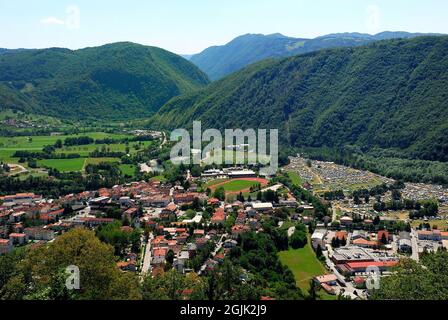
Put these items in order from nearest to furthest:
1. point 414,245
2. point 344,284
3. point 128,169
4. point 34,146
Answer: point 344,284
point 414,245
point 128,169
point 34,146

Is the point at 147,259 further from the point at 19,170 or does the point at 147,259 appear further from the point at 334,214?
the point at 19,170

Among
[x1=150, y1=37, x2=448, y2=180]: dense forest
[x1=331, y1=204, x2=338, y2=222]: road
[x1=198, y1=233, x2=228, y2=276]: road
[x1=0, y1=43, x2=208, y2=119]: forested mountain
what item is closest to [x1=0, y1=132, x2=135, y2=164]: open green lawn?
[x1=150, y1=37, x2=448, y2=180]: dense forest

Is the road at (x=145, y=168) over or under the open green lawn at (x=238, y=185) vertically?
over

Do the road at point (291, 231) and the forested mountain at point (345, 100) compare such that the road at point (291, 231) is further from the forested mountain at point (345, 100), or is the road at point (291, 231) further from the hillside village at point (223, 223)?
the forested mountain at point (345, 100)

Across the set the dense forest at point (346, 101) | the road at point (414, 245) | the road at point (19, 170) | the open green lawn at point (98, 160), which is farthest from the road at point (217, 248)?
the dense forest at point (346, 101)

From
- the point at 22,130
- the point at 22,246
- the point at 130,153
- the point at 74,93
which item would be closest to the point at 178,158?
the point at 130,153

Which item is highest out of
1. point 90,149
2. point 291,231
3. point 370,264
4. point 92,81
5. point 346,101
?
point 92,81

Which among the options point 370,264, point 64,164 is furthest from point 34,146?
point 370,264
